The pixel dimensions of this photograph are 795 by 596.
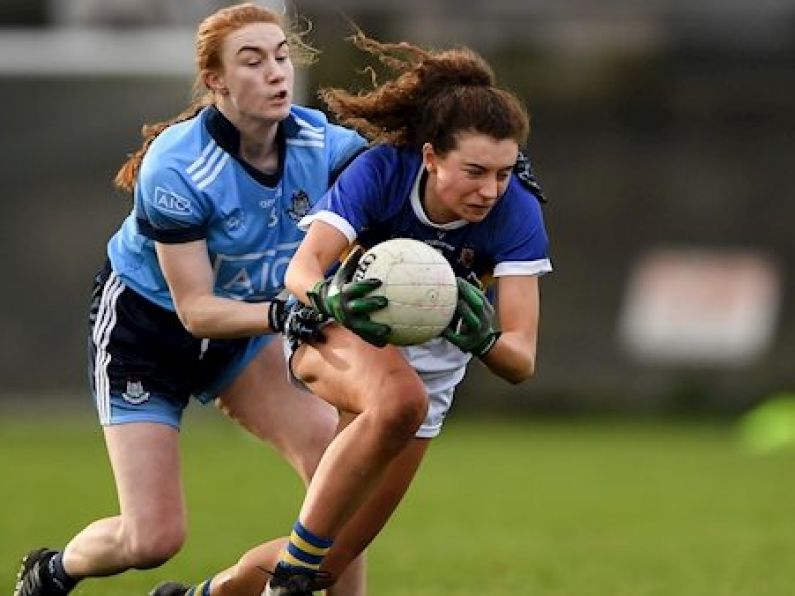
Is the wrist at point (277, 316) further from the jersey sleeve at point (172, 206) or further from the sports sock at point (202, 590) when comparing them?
the sports sock at point (202, 590)

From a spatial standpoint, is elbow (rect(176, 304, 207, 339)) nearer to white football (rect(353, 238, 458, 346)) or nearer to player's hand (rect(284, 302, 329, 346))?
player's hand (rect(284, 302, 329, 346))

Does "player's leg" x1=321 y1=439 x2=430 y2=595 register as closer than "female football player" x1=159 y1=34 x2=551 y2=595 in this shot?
No

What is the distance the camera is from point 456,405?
18141 millimetres

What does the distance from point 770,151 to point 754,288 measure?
125 centimetres

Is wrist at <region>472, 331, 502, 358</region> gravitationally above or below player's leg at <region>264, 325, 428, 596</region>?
above

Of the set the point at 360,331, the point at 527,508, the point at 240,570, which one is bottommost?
the point at 527,508

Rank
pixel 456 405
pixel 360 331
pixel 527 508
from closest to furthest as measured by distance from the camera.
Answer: pixel 360 331 < pixel 527 508 < pixel 456 405

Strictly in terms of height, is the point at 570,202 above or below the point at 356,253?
below

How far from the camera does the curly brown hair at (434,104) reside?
18.9 feet

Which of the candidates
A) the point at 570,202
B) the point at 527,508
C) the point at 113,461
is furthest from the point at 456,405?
the point at 113,461

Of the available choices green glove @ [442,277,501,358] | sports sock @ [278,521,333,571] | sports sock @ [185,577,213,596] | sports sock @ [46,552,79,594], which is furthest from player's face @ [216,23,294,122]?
sports sock @ [46,552,79,594]

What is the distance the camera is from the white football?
5.46 metres

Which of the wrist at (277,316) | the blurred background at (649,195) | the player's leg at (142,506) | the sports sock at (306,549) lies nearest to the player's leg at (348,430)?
the sports sock at (306,549)

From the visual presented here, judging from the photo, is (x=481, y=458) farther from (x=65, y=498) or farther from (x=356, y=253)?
(x=356, y=253)
